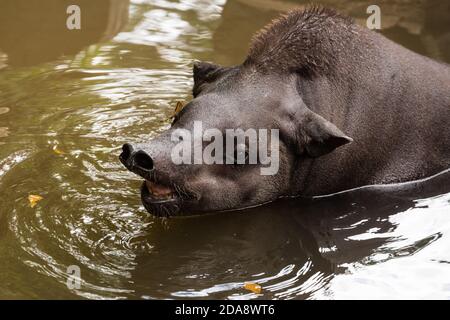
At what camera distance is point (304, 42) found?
24.2 ft

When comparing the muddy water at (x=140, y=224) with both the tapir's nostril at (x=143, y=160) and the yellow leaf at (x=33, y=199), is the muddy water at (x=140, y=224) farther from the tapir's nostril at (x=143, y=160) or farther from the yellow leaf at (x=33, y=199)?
the tapir's nostril at (x=143, y=160)

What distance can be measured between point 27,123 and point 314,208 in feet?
11.0

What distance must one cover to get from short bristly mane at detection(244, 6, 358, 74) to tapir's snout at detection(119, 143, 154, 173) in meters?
1.55

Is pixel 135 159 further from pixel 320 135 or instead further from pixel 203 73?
pixel 203 73

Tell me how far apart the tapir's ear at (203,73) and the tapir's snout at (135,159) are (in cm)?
148

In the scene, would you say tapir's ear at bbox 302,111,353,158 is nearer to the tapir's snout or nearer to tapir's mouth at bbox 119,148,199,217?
tapir's mouth at bbox 119,148,199,217

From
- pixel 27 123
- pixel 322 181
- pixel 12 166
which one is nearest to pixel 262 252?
pixel 322 181

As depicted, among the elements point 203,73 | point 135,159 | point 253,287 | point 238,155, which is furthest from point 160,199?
point 203,73

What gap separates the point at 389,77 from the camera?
7.66 m

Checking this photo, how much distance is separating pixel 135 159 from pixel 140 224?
87 centimetres

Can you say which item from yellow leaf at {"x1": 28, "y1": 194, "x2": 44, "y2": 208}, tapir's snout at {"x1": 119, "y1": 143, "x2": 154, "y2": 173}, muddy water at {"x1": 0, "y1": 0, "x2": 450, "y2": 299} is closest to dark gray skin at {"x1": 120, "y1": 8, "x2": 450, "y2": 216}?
tapir's snout at {"x1": 119, "y1": 143, "x2": 154, "y2": 173}

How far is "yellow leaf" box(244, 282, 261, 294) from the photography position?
5.96m

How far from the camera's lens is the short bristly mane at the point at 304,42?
731 centimetres

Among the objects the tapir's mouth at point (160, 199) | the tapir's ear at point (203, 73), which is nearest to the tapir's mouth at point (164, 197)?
the tapir's mouth at point (160, 199)
